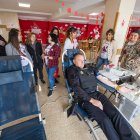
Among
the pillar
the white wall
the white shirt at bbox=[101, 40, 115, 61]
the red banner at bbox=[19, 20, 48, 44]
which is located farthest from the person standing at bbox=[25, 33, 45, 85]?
the red banner at bbox=[19, 20, 48, 44]

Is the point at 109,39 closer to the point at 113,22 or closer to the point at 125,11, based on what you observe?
the point at 113,22

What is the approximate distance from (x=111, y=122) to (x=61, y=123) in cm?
79

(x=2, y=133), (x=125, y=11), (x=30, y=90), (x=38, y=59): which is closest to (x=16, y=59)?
(x=30, y=90)

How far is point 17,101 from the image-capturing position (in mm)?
1305

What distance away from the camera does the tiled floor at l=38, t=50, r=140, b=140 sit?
1.51 m

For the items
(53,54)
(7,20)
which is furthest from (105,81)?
(7,20)

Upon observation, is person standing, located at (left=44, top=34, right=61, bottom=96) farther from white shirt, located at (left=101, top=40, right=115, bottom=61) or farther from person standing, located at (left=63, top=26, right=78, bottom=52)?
white shirt, located at (left=101, top=40, right=115, bottom=61)

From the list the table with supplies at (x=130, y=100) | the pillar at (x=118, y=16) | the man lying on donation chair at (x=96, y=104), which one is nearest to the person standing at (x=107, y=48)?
the pillar at (x=118, y=16)

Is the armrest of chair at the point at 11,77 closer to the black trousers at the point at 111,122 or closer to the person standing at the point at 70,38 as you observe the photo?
the black trousers at the point at 111,122

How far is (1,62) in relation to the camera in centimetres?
120

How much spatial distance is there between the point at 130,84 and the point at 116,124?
75 cm

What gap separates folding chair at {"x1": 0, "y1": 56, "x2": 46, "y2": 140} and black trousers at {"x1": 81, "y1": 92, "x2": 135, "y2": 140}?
60cm

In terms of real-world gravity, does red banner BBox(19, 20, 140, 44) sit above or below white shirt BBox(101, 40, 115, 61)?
above

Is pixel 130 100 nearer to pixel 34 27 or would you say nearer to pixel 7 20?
pixel 7 20
